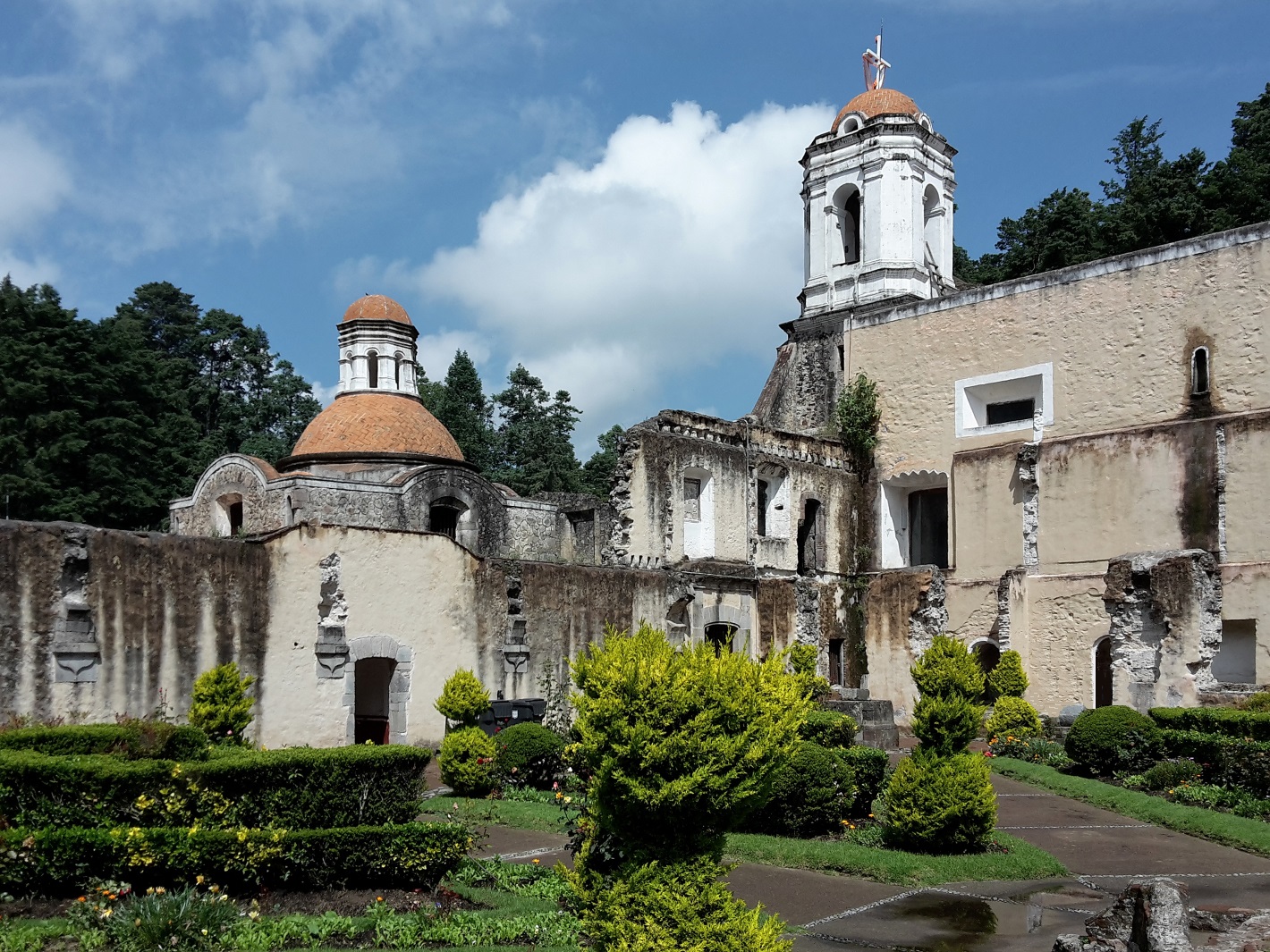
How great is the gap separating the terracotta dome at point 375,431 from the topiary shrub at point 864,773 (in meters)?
16.8

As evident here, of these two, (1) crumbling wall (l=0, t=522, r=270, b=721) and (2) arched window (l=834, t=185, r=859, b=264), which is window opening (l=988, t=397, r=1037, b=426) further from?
(1) crumbling wall (l=0, t=522, r=270, b=721)

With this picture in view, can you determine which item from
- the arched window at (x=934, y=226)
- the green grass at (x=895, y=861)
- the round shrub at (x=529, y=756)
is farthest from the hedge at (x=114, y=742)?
the arched window at (x=934, y=226)

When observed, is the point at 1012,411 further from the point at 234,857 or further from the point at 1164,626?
the point at 234,857

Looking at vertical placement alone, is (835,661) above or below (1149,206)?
below

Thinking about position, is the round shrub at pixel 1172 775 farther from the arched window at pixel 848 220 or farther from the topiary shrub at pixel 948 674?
the arched window at pixel 848 220

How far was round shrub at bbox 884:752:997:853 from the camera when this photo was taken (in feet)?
31.9

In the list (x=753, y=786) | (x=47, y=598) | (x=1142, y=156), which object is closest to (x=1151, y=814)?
(x=753, y=786)

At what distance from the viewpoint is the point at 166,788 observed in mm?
8094

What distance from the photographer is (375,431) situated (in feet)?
87.9

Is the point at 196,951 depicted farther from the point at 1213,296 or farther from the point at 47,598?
the point at 1213,296

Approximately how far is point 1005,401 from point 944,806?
15313 millimetres

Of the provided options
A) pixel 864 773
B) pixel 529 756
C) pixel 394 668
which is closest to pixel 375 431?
pixel 394 668

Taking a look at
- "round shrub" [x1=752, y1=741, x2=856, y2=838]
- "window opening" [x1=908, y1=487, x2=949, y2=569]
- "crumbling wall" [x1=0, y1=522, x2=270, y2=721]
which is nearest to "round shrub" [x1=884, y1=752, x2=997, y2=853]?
"round shrub" [x1=752, y1=741, x2=856, y2=838]

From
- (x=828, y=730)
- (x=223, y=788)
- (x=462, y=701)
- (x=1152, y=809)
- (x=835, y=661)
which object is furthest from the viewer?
(x=835, y=661)
